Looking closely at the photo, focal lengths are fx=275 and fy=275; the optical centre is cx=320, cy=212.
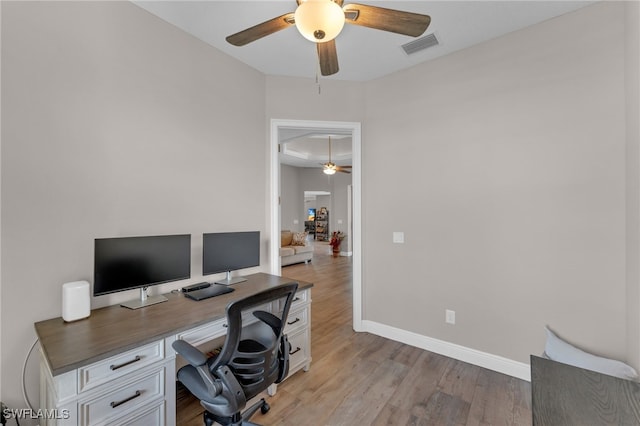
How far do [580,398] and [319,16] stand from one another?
1.89 m

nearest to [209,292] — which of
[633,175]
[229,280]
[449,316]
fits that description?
[229,280]

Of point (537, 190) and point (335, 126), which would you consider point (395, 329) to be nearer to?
point (537, 190)

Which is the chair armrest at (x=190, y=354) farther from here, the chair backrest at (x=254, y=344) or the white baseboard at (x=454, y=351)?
the white baseboard at (x=454, y=351)

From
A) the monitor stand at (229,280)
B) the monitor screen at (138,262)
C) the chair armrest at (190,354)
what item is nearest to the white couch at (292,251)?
the monitor stand at (229,280)

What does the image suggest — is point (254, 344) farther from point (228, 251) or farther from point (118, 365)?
point (228, 251)

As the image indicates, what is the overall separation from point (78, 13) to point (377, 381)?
11.0 ft

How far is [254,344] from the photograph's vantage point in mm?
1732

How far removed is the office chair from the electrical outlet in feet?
5.81

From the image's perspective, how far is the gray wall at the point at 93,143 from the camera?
150cm

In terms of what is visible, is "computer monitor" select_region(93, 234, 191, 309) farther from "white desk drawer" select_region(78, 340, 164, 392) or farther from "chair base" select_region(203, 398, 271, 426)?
"chair base" select_region(203, 398, 271, 426)

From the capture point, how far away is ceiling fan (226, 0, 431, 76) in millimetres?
1370

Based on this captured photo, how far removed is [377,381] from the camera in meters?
2.26

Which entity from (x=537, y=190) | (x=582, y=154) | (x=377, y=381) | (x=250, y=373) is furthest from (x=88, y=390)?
(x=582, y=154)

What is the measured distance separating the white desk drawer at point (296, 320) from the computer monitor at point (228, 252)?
0.58 meters
